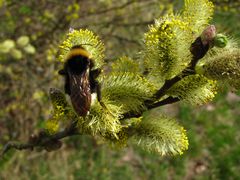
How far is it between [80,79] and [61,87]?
9.33ft

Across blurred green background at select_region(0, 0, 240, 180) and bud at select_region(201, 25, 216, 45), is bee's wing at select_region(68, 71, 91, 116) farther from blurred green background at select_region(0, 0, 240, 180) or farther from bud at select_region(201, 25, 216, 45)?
blurred green background at select_region(0, 0, 240, 180)

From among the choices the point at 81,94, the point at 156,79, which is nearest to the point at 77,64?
the point at 81,94

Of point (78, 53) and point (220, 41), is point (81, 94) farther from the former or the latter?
point (220, 41)

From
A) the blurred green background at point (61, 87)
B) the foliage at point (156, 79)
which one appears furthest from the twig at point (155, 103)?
the blurred green background at point (61, 87)

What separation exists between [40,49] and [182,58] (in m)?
3.09

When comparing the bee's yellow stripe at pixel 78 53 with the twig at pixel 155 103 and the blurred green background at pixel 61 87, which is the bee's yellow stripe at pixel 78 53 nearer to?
the twig at pixel 155 103

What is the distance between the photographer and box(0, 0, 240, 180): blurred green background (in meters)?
4.18

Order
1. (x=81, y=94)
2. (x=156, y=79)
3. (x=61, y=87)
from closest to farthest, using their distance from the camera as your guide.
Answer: (x=81, y=94)
(x=156, y=79)
(x=61, y=87)

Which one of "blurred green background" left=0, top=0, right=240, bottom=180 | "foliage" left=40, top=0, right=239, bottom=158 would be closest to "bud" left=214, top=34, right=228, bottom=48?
"foliage" left=40, top=0, right=239, bottom=158

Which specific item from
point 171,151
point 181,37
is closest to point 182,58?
point 181,37

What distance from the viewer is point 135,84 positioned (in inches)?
64.1

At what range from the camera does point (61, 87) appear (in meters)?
4.17

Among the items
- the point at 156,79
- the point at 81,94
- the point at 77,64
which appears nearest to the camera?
the point at 81,94

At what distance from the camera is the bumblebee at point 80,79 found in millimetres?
1322
